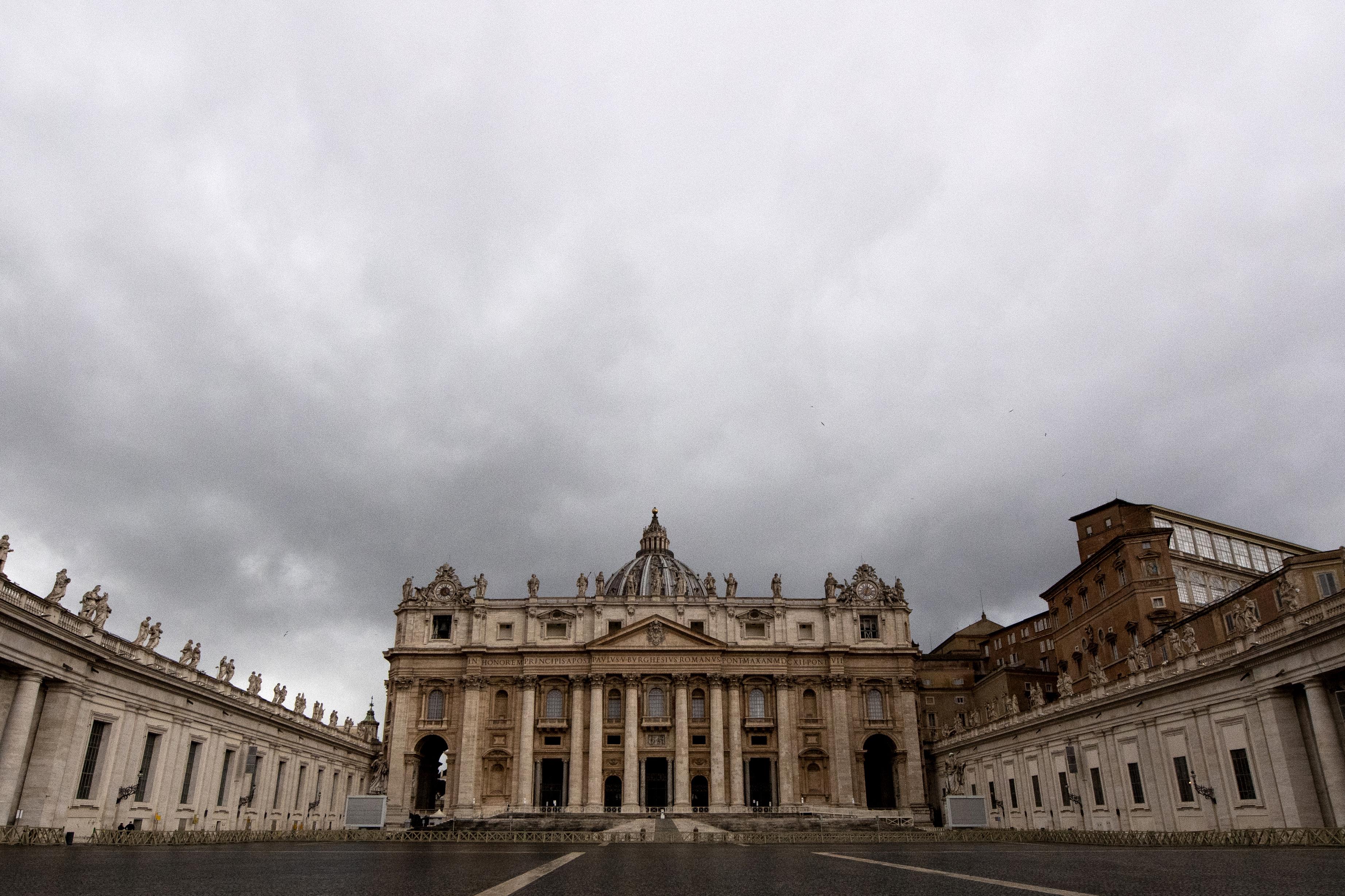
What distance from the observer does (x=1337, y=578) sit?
43531 mm

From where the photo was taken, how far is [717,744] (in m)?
76.5

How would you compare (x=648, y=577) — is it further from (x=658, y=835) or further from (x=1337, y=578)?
(x=1337, y=578)

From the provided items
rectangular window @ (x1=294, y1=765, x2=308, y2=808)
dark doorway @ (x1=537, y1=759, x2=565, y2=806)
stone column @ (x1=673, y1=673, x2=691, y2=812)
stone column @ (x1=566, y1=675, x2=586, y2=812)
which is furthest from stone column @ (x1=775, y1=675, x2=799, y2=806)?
rectangular window @ (x1=294, y1=765, x2=308, y2=808)

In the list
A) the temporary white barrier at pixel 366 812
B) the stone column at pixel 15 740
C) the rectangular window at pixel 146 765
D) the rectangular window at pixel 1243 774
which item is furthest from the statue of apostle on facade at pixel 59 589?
the rectangular window at pixel 1243 774

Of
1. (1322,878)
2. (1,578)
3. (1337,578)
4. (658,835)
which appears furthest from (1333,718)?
(1,578)

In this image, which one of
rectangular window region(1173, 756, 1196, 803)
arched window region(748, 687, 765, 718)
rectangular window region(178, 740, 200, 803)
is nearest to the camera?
rectangular window region(1173, 756, 1196, 803)

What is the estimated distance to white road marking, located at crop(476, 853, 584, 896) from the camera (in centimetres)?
787

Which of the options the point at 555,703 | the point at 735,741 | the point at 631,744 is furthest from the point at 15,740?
the point at 735,741

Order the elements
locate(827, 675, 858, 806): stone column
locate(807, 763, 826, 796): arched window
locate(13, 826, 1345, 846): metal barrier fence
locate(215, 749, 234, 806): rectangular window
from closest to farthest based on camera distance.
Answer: locate(13, 826, 1345, 846): metal barrier fence
locate(215, 749, 234, 806): rectangular window
locate(827, 675, 858, 806): stone column
locate(807, 763, 826, 796): arched window

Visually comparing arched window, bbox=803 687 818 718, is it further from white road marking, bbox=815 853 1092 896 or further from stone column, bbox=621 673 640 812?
white road marking, bbox=815 853 1092 896

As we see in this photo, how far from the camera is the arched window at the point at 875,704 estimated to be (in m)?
80.1

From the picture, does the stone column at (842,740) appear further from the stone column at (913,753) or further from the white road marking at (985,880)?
the white road marking at (985,880)

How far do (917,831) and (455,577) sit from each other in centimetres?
4898

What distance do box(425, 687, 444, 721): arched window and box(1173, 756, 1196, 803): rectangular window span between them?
59914 millimetres
